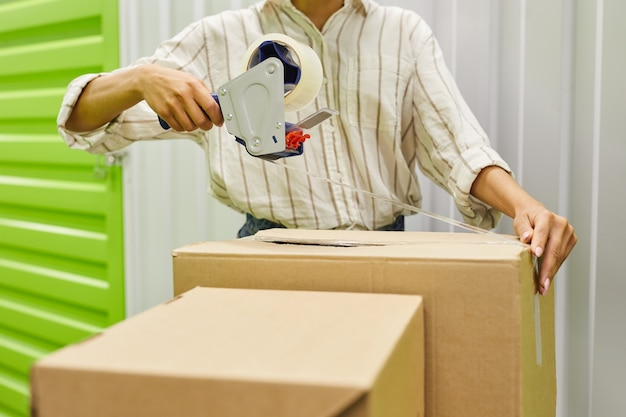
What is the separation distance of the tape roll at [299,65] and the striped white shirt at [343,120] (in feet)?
0.97

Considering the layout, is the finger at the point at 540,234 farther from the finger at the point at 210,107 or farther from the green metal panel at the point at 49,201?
the green metal panel at the point at 49,201

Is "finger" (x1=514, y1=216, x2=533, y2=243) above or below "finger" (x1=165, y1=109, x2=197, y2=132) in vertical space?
below

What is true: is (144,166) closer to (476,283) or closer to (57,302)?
(57,302)

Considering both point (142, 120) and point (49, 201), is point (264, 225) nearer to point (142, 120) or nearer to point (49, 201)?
point (142, 120)

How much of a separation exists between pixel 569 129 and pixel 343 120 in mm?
465

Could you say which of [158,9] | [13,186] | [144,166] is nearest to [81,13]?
[158,9]

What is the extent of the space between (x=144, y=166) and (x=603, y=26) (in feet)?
4.14

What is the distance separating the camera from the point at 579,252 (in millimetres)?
1182

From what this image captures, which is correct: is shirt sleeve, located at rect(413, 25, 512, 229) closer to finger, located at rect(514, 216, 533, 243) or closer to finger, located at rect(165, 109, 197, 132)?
finger, located at rect(514, 216, 533, 243)

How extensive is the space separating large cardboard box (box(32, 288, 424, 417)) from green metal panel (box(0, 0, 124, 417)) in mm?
1433

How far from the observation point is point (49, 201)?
2010mm

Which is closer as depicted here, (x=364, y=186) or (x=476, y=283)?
(x=476, y=283)

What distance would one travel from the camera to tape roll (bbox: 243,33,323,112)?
2.56 ft

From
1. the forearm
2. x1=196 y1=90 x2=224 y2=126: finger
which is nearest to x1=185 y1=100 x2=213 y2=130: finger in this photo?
x1=196 y1=90 x2=224 y2=126: finger
